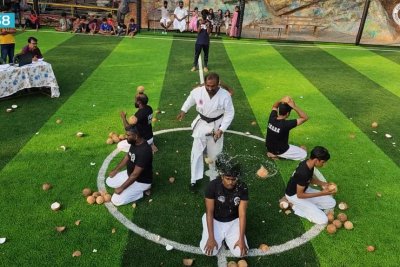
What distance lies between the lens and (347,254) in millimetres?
5918

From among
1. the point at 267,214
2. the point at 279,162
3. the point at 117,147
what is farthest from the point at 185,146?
the point at 267,214

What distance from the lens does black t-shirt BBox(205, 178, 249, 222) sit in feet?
18.5

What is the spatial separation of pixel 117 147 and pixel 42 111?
3268 millimetres

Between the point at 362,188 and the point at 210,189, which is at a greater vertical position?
the point at 210,189

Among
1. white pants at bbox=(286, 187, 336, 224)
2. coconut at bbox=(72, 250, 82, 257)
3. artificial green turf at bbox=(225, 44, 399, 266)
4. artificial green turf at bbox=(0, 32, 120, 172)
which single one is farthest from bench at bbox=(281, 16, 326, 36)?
coconut at bbox=(72, 250, 82, 257)

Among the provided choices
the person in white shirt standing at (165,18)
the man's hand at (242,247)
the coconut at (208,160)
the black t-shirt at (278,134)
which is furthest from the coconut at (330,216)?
the person in white shirt standing at (165,18)

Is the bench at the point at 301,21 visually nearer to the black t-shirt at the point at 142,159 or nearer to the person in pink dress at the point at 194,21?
the person in pink dress at the point at 194,21

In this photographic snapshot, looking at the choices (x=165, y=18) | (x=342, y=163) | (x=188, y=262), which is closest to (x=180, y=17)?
(x=165, y=18)

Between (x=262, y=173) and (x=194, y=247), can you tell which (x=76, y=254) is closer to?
(x=194, y=247)

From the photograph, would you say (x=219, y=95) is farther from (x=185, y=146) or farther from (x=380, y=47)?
(x=380, y=47)

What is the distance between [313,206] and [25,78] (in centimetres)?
909

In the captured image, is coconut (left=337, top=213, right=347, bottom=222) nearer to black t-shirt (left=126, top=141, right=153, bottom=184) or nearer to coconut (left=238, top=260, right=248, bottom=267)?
coconut (left=238, top=260, right=248, bottom=267)

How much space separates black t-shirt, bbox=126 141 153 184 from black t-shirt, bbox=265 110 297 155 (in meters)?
3.15

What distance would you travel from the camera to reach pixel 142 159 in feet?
21.5
